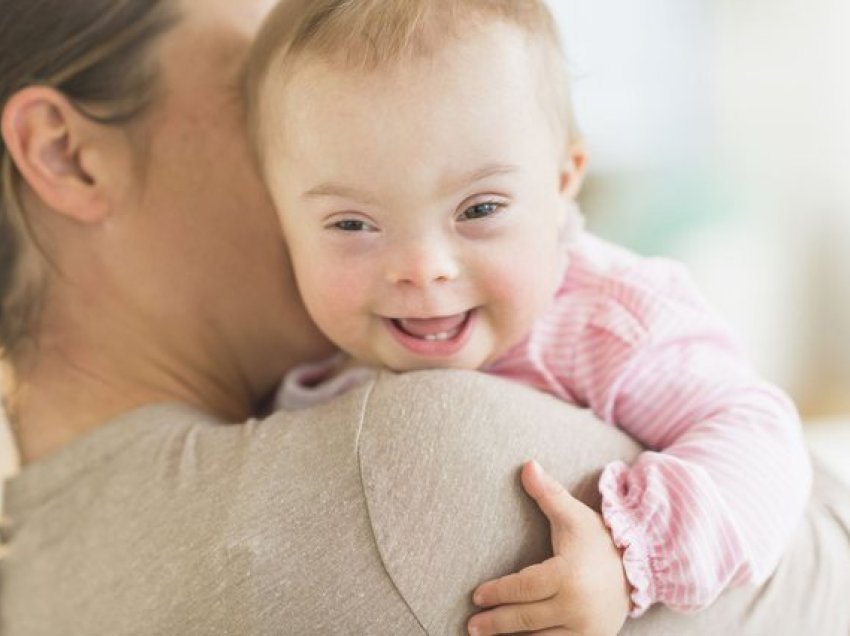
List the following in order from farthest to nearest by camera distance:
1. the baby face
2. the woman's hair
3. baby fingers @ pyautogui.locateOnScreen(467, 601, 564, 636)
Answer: the woman's hair, the baby face, baby fingers @ pyautogui.locateOnScreen(467, 601, 564, 636)

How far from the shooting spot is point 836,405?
359 centimetres

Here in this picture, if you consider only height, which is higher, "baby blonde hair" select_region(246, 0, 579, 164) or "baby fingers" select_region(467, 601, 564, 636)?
"baby blonde hair" select_region(246, 0, 579, 164)

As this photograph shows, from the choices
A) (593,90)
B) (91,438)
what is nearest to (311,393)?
(91,438)

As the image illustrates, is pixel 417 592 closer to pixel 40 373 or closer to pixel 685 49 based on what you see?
pixel 40 373

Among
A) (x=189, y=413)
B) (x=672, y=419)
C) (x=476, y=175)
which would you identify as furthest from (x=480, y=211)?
(x=189, y=413)

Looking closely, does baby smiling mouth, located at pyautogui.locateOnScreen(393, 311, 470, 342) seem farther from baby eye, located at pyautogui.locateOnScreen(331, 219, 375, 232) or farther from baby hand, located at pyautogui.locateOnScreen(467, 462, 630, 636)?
baby hand, located at pyautogui.locateOnScreen(467, 462, 630, 636)

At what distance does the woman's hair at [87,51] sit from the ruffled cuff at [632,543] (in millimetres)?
740

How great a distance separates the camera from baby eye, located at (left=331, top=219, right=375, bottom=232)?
1.11 meters

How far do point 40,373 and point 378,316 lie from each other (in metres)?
0.47

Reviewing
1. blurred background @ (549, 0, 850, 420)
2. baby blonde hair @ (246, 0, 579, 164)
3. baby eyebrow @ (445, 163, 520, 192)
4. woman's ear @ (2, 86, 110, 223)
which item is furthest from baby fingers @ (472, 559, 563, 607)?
blurred background @ (549, 0, 850, 420)

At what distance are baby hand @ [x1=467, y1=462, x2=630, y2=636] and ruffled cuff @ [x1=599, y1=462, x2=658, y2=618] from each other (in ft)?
0.04

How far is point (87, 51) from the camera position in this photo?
1.28 meters

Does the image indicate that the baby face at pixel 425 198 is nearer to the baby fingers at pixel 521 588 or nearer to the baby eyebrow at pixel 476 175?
the baby eyebrow at pixel 476 175

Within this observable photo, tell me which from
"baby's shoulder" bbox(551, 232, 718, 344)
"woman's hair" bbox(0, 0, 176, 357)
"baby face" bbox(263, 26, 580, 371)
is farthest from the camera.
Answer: "woman's hair" bbox(0, 0, 176, 357)
